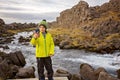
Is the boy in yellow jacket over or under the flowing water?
over

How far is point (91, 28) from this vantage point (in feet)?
337

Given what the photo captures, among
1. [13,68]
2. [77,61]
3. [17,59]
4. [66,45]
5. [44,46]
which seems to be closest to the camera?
[44,46]

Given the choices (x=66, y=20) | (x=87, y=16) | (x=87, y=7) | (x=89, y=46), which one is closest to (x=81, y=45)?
(x=89, y=46)

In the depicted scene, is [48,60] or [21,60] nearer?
[48,60]

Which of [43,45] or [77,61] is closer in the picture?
[43,45]

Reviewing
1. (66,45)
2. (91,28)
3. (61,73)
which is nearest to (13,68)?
(61,73)

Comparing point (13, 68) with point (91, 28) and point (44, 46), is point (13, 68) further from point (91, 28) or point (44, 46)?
point (91, 28)

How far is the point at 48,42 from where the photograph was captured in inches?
530

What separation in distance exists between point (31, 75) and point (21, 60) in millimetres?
12593

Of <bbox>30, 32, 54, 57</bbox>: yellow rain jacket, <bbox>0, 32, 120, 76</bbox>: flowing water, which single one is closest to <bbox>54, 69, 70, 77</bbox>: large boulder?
<bbox>0, 32, 120, 76</bbox>: flowing water

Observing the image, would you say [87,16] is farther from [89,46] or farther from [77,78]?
[77,78]

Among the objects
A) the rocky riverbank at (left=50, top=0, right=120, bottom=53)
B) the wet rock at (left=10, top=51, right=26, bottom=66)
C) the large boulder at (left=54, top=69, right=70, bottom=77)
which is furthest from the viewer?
the rocky riverbank at (left=50, top=0, right=120, bottom=53)

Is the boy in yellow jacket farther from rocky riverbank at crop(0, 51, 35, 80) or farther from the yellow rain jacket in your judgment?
rocky riverbank at crop(0, 51, 35, 80)

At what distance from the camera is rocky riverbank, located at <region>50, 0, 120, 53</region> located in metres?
71.9
